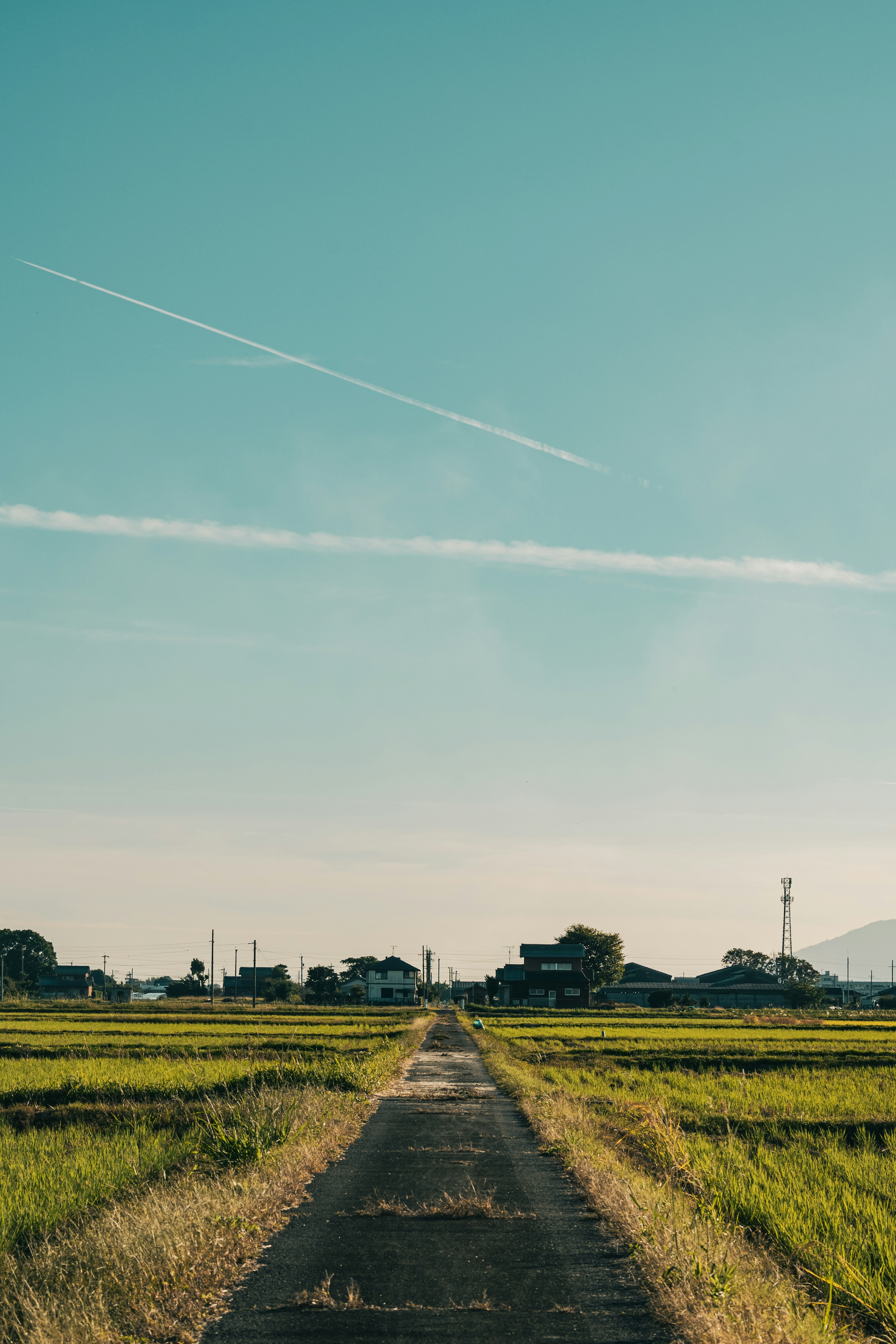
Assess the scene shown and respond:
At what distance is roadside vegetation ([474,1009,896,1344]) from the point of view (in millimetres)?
8312

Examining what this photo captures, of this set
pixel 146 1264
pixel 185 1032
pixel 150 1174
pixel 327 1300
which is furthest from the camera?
pixel 185 1032

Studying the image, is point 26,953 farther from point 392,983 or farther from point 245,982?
point 392,983

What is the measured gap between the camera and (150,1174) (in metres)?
14.2

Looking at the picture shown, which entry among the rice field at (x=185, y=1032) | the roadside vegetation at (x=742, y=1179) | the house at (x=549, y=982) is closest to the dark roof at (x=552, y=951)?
the house at (x=549, y=982)

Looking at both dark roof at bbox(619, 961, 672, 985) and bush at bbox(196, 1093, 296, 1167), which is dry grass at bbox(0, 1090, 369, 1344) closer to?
bush at bbox(196, 1093, 296, 1167)

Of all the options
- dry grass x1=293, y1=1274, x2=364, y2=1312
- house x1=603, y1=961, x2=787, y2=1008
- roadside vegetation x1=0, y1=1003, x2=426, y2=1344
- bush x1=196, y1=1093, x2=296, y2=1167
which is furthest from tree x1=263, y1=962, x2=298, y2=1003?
dry grass x1=293, y1=1274, x2=364, y2=1312

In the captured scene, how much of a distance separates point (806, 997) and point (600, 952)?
158 feet

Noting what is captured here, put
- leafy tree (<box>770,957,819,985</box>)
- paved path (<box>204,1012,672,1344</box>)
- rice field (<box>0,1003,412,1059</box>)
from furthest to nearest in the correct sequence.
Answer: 1. leafy tree (<box>770,957,819,985</box>)
2. rice field (<box>0,1003,412,1059</box>)
3. paved path (<box>204,1012,672,1344</box>)

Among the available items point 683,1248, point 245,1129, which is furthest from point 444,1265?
point 245,1129

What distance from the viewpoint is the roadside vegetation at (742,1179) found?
27.3 ft

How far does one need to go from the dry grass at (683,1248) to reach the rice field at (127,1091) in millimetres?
5365

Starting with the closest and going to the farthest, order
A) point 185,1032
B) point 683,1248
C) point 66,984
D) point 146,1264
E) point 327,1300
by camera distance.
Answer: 1. point 327,1300
2. point 146,1264
3. point 683,1248
4. point 185,1032
5. point 66,984

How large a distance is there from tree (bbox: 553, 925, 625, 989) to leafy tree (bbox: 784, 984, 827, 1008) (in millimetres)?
41399

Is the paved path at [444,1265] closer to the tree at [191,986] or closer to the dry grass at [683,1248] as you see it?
the dry grass at [683,1248]
